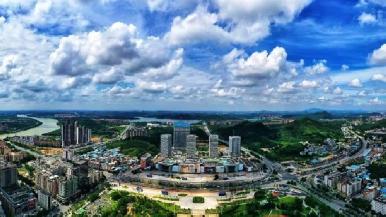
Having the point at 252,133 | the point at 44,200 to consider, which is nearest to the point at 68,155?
the point at 44,200

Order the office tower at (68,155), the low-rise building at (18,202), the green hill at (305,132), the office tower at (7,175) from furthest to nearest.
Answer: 1. the green hill at (305,132)
2. the office tower at (68,155)
3. the office tower at (7,175)
4. the low-rise building at (18,202)

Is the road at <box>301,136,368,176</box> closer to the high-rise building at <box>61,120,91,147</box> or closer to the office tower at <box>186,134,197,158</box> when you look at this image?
the office tower at <box>186,134,197,158</box>

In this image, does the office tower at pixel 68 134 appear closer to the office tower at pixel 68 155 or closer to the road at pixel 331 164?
the office tower at pixel 68 155

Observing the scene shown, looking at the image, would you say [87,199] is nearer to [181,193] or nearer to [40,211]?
[40,211]

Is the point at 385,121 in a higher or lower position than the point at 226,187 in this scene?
higher

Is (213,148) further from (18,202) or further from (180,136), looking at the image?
(18,202)

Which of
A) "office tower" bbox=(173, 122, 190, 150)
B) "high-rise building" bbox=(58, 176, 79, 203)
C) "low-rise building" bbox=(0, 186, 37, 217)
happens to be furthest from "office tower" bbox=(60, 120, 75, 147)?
"low-rise building" bbox=(0, 186, 37, 217)

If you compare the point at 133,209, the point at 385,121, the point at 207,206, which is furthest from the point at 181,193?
the point at 385,121

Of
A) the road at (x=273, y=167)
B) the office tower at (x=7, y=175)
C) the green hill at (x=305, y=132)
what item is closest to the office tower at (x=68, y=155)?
the office tower at (x=7, y=175)
